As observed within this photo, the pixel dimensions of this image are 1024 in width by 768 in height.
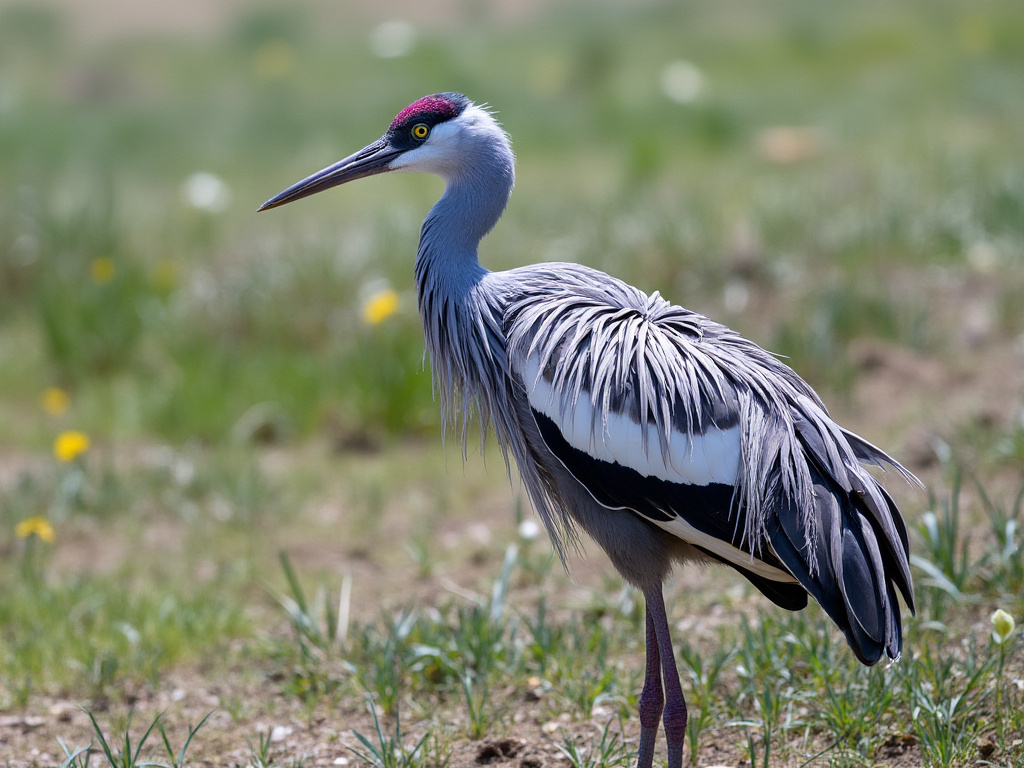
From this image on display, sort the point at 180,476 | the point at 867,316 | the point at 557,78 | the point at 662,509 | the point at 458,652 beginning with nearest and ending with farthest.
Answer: the point at 662,509, the point at 458,652, the point at 180,476, the point at 867,316, the point at 557,78

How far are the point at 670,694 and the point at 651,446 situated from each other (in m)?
0.75

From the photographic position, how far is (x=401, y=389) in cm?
646

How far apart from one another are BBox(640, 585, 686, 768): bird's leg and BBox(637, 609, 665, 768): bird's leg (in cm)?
3

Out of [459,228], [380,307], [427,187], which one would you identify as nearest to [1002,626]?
[459,228]

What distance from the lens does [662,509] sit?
3.21 metres

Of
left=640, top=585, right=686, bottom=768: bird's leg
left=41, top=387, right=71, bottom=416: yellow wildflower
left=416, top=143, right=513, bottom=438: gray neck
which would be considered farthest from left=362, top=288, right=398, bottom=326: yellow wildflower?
left=640, top=585, right=686, bottom=768: bird's leg

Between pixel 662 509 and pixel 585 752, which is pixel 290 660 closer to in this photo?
pixel 585 752

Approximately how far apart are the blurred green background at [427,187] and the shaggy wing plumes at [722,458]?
9.64 ft

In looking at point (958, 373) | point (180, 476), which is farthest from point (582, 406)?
point (958, 373)

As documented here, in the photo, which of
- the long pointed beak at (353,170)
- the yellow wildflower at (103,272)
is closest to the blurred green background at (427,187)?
the yellow wildflower at (103,272)

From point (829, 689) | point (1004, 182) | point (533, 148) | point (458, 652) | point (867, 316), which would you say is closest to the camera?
point (829, 689)

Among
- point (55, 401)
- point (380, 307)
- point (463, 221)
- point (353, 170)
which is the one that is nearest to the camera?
point (463, 221)

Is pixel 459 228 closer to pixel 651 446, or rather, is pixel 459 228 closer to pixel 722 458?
pixel 651 446

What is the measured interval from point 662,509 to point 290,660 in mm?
1720
